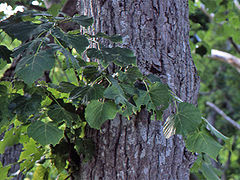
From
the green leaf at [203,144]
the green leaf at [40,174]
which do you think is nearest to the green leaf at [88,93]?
the green leaf at [203,144]

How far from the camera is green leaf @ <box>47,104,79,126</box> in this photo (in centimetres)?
95

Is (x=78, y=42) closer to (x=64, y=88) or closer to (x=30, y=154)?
(x=64, y=88)

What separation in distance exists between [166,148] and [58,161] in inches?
17.0

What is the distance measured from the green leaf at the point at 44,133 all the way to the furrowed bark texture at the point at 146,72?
228 millimetres

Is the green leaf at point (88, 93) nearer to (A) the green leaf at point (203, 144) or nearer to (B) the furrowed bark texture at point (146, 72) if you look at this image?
(B) the furrowed bark texture at point (146, 72)

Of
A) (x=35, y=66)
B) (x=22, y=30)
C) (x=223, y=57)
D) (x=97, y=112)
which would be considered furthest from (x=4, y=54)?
(x=223, y=57)

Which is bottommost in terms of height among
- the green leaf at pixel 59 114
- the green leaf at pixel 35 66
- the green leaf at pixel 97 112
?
the green leaf at pixel 59 114

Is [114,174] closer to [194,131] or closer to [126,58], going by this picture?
[194,131]

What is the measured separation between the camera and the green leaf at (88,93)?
903 mm

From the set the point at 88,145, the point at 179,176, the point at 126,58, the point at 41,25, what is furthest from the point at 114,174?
the point at 41,25

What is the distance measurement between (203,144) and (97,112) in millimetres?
370

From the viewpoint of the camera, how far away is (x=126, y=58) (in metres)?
0.89

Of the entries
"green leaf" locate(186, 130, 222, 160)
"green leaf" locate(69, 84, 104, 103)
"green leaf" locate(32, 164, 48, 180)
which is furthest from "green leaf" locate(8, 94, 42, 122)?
"green leaf" locate(186, 130, 222, 160)

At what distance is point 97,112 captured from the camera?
0.90 metres
